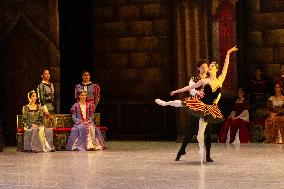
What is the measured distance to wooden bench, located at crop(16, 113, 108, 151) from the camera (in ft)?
36.4

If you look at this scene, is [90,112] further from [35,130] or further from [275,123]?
[275,123]

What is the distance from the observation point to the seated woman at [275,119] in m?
11.8

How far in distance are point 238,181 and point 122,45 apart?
26.7ft

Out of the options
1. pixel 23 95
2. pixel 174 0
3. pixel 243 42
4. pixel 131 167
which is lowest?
pixel 131 167

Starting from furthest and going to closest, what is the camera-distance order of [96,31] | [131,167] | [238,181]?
1. [96,31]
2. [131,167]
3. [238,181]

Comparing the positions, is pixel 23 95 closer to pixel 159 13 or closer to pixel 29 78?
pixel 29 78

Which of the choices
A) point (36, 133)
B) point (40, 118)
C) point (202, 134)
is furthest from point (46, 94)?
point (202, 134)

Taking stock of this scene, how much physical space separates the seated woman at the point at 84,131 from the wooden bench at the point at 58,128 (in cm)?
23

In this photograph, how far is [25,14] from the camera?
489 inches

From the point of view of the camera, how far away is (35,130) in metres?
10.9

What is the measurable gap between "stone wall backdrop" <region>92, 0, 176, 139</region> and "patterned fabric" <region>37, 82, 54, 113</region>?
2.47m

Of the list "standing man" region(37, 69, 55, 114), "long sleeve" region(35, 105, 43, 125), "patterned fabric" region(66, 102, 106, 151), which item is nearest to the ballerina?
"patterned fabric" region(66, 102, 106, 151)

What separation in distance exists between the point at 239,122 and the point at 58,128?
3507 mm

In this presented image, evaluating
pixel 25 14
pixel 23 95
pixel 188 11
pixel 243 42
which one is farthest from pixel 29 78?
pixel 243 42
